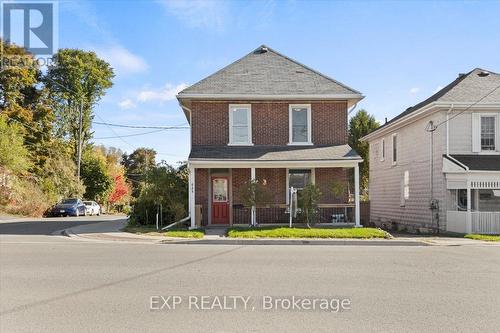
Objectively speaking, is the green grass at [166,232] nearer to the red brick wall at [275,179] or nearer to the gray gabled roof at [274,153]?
the gray gabled roof at [274,153]

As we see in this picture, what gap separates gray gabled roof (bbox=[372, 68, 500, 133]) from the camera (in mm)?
21875

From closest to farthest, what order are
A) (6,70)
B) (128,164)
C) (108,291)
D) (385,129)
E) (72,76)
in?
(108,291)
(385,129)
(6,70)
(72,76)
(128,164)

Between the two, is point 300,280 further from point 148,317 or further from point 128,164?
point 128,164

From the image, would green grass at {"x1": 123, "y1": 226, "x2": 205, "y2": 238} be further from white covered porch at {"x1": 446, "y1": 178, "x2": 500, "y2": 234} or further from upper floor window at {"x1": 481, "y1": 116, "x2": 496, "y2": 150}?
upper floor window at {"x1": 481, "y1": 116, "x2": 496, "y2": 150}

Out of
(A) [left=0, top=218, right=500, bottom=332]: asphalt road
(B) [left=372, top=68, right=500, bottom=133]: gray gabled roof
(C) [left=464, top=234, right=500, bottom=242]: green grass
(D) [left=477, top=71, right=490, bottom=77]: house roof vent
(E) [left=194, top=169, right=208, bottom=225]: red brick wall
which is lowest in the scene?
(C) [left=464, top=234, right=500, bottom=242]: green grass

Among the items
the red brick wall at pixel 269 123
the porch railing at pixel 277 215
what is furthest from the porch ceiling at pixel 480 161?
the porch railing at pixel 277 215

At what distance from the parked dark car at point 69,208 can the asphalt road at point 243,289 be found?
942 inches

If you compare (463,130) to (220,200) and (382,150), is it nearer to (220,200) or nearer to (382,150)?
(382,150)

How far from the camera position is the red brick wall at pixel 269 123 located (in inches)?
888

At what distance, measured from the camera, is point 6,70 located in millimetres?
42000

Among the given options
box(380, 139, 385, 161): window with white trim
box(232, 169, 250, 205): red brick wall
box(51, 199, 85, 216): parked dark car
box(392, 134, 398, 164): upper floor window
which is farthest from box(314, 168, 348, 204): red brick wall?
box(51, 199, 85, 216): parked dark car

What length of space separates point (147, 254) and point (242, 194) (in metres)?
7.77

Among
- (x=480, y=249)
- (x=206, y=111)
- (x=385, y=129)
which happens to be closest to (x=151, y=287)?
(x=480, y=249)

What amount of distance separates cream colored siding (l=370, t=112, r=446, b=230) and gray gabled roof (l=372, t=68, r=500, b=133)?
105 centimetres
